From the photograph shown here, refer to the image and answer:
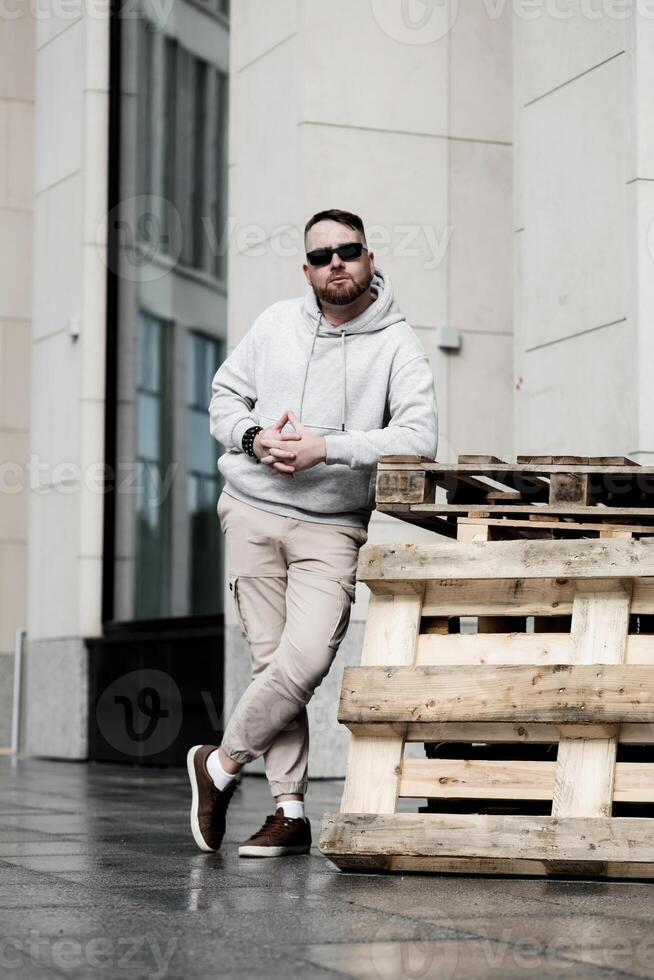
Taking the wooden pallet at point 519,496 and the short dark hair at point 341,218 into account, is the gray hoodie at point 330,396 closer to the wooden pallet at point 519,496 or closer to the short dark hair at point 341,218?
the short dark hair at point 341,218

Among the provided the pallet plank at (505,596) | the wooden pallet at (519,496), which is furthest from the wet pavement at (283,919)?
the wooden pallet at (519,496)

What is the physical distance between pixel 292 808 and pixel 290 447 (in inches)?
48.5

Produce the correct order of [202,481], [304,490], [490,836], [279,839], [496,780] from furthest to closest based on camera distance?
1. [202,481]
2. [304,490]
3. [279,839]
4. [496,780]
5. [490,836]

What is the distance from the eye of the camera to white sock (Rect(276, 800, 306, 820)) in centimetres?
558

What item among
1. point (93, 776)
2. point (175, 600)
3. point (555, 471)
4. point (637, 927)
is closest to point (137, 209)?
point (175, 600)

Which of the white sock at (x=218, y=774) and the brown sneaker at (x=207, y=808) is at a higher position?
the white sock at (x=218, y=774)

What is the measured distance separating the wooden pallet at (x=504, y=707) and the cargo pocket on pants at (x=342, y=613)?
44cm

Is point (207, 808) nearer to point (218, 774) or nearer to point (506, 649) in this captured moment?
point (218, 774)

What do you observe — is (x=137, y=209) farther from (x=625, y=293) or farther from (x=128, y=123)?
(x=625, y=293)

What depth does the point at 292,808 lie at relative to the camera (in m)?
5.61

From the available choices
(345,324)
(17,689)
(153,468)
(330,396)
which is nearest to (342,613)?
(330,396)

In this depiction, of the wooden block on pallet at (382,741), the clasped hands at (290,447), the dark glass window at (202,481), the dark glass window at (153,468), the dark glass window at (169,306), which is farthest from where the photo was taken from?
the dark glass window at (153,468)

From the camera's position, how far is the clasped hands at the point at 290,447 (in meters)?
5.36

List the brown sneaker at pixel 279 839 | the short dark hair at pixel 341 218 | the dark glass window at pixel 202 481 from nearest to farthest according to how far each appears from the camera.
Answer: the brown sneaker at pixel 279 839 → the short dark hair at pixel 341 218 → the dark glass window at pixel 202 481
